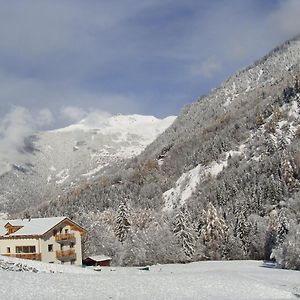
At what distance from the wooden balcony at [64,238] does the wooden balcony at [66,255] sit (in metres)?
1.57

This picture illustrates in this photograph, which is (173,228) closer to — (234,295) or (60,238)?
(60,238)

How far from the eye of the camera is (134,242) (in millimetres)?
106438

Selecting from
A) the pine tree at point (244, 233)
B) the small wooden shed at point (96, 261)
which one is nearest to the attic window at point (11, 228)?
the small wooden shed at point (96, 261)

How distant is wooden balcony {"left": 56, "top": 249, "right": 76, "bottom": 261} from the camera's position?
77.9 meters

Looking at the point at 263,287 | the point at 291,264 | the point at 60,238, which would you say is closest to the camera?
the point at 263,287

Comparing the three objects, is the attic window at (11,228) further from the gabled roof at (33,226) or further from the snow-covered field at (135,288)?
the snow-covered field at (135,288)

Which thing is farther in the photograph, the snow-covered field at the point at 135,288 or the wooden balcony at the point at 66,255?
the wooden balcony at the point at 66,255

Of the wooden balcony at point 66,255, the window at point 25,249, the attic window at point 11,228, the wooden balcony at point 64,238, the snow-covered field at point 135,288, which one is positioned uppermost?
the attic window at point 11,228

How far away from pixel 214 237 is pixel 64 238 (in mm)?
41417

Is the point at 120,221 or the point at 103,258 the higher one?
the point at 120,221

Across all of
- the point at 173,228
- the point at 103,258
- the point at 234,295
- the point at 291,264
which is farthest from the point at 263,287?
the point at 173,228

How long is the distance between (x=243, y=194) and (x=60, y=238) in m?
112

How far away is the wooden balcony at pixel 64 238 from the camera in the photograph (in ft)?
260

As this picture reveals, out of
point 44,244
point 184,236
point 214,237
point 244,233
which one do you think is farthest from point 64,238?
point 244,233
